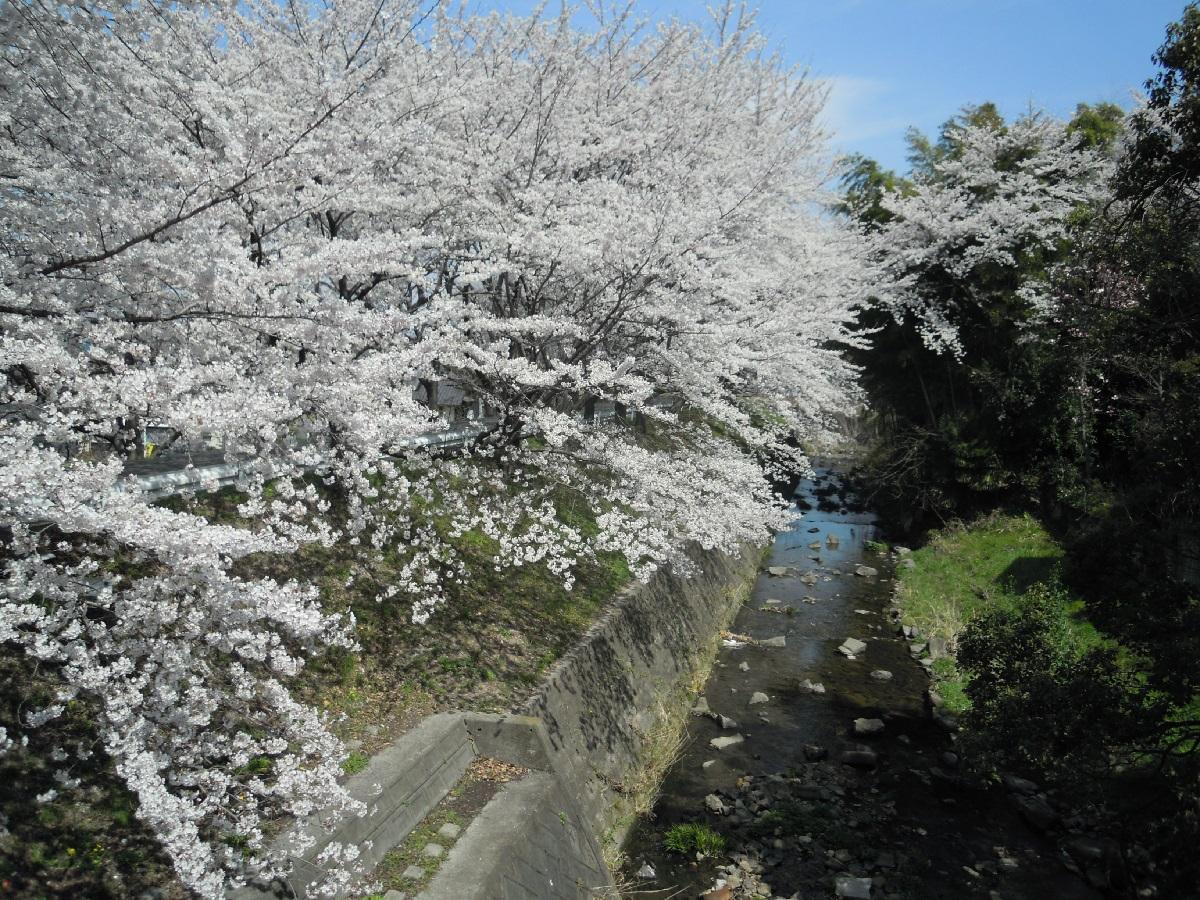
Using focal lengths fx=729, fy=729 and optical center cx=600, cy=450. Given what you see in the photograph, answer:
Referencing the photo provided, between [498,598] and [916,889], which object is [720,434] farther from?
[916,889]

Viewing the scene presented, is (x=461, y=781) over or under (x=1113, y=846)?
over

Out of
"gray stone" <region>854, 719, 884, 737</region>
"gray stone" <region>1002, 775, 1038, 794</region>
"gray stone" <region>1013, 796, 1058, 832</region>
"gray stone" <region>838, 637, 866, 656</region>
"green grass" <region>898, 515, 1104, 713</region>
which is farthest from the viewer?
"gray stone" <region>838, 637, 866, 656</region>

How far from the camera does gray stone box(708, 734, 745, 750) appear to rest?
10875 mm

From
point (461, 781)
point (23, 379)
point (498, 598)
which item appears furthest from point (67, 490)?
point (498, 598)

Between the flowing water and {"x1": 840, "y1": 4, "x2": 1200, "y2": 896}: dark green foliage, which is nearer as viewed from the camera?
{"x1": 840, "y1": 4, "x2": 1200, "y2": 896}: dark green foliage

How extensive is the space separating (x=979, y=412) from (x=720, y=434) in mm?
7563

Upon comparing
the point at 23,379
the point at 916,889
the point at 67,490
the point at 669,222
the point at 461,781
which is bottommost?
the point at 916,889

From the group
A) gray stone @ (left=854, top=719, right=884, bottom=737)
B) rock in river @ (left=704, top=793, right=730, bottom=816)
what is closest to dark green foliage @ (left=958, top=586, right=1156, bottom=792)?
gray stone @ (left=854, top=719, right=884, bottom=737)

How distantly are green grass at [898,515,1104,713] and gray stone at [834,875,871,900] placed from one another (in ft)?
15.6

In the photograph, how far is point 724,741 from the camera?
1100 cm

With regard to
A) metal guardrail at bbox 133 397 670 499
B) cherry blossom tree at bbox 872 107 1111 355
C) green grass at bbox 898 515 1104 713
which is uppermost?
cherry blossom tree at bbox 872 107 1111 355

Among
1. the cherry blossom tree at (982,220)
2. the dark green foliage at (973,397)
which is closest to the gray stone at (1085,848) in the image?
the dark green foliage at (973,397)

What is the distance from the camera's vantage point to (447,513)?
1007 centimetres

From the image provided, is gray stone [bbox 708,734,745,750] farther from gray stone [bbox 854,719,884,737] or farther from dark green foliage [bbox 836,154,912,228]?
dark green foliage [bbox 836,154,912,228]
